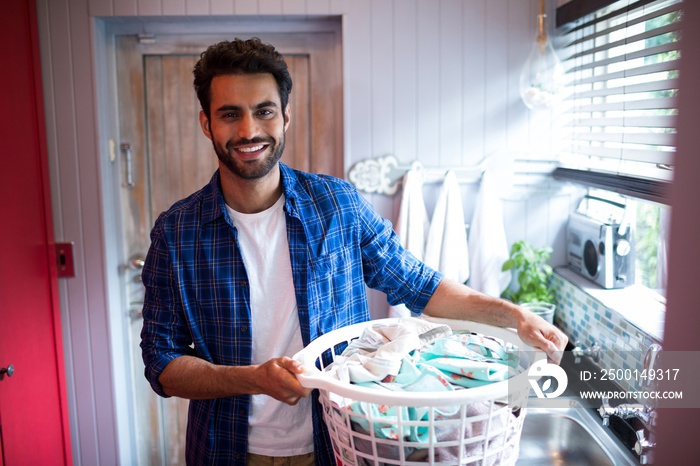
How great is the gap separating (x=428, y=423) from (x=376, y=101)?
5.30 ft

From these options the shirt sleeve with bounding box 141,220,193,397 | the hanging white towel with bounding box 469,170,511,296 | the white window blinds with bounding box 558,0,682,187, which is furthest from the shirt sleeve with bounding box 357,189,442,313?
the hanging white towel with bounding box 469,170,511,296

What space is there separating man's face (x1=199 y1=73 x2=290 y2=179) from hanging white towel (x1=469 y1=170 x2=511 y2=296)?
1.12m

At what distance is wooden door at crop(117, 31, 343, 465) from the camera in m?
2.38

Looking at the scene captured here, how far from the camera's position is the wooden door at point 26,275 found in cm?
196

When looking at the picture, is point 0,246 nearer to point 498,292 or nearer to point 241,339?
point 241,339

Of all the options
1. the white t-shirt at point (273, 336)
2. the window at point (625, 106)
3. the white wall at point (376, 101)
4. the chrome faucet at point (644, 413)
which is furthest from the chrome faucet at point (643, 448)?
the white wall at point (376, 101)

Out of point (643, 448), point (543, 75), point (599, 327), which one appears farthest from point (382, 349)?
point (543, 75)

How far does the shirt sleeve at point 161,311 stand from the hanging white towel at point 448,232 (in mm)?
1123

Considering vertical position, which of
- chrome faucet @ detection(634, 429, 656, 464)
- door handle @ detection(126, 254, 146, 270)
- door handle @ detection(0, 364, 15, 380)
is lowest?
chrome faucet @ detection(634, 429, 656, 464)

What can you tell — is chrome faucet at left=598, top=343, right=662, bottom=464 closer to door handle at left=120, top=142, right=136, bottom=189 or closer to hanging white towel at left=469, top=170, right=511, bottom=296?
hanging white towel at left=469, top=170, right=511, bottom=296

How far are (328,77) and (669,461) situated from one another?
215cm

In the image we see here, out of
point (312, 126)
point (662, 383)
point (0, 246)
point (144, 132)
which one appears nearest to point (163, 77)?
point (144, 132)

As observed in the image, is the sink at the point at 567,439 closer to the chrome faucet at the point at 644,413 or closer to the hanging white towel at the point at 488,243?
the chrome faucet at the point at 644,413

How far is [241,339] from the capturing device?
4.37ft
